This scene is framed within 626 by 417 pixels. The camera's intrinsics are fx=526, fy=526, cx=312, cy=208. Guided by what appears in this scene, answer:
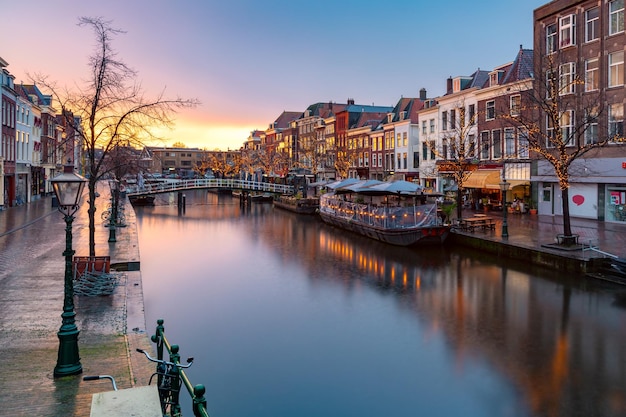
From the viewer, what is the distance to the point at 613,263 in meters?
19.1

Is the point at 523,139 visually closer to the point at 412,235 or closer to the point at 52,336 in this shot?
the point at 412,235

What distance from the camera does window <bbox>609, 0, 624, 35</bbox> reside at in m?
30.5

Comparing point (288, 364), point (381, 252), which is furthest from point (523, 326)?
point (381, 252)

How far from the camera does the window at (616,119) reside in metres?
30.6

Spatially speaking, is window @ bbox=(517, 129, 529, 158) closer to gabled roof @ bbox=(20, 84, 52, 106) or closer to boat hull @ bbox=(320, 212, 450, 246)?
boat hull @ bbox=(320, 212, 450, 246)

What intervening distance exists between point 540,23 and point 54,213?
3816 cm

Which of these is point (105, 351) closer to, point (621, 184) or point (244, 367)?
point (244, 367)

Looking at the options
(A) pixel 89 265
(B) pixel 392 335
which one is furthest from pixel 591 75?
(A) pixel 89 265

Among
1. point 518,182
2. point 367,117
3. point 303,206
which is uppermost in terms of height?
point 367,117

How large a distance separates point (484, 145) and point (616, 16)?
1507cm

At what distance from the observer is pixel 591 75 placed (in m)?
32.6

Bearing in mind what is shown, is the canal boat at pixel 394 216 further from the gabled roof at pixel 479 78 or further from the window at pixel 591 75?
the gabled roof at pixel 479 78

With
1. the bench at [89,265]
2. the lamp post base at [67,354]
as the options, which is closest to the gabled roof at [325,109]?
the bench at [89,265]

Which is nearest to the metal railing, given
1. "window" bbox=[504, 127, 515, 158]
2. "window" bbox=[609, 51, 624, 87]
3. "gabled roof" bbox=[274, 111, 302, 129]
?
"window" bbox=[609, 51, 624, 87]
